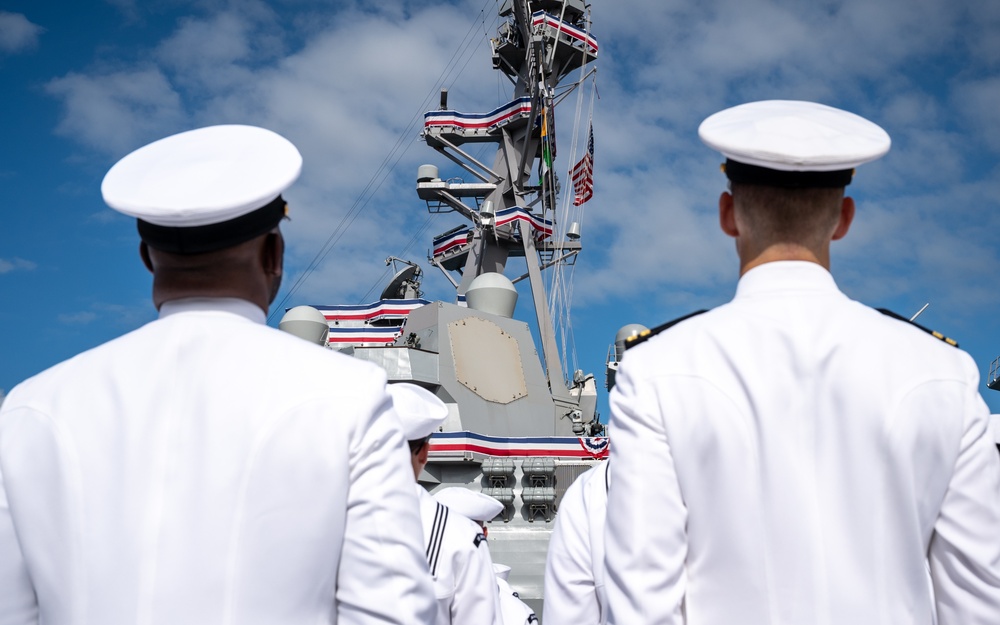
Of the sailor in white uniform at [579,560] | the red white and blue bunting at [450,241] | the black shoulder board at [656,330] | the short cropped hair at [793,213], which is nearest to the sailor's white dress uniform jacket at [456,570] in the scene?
the sailor in white uniform at [579,560]

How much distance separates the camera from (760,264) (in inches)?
73.7

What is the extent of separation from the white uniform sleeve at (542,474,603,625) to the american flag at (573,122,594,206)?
19873 millimetres

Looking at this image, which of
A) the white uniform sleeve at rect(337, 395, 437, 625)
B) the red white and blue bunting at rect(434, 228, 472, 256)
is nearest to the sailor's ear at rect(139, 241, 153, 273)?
the white uniform sleeve at rect(337, 395, 437, 625)

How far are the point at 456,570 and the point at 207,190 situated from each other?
74.4 inches

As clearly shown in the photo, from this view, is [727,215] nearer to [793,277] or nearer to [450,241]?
[793,277]

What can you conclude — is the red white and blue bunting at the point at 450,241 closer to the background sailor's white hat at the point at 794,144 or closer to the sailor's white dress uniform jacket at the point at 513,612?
the sailor's white dress uniform jacket at the point at 513,612

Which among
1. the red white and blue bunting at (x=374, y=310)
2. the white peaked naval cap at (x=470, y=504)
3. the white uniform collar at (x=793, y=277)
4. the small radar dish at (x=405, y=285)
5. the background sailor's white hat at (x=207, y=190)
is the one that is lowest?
the white uniform collar at (x=793, y=277)

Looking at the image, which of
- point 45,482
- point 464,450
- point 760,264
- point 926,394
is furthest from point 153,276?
point 464,450

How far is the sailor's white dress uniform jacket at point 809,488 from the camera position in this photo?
5.57ft

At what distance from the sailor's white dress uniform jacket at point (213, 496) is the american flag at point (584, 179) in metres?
21.4

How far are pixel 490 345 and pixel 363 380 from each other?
43.8 feet

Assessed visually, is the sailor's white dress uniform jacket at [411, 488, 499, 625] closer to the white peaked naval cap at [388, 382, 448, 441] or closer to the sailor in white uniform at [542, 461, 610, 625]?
the sailor in white uniform at [542, 461, 610, 625]

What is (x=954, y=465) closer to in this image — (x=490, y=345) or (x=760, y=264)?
(x=760, y=264)

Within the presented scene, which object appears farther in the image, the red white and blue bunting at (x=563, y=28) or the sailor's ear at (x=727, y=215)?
the red white and blue bunting at (x=563, y=28)
